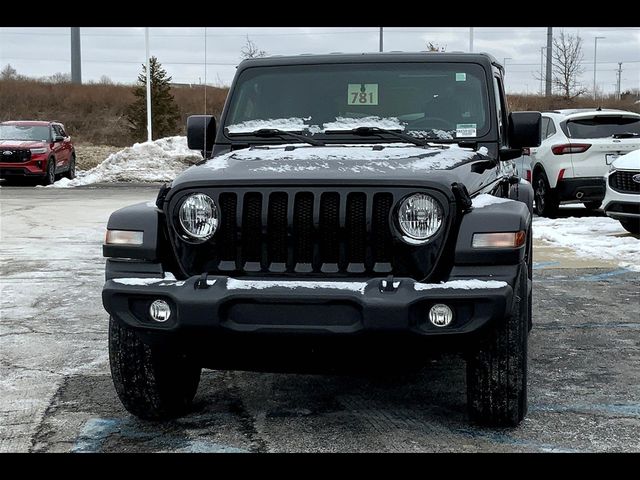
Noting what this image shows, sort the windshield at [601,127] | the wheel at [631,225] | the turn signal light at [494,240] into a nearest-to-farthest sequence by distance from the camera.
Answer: the turn signal light at [494,240]
the wheel at [631,225]
the windshield at [601,127]

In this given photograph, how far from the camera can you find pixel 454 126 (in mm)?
5379

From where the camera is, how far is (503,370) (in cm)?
427

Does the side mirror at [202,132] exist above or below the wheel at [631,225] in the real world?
above

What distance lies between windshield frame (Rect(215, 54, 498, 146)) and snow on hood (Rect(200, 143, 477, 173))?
8 cm

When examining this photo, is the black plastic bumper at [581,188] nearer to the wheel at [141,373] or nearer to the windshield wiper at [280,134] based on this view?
the windshield wiper at [280,134]

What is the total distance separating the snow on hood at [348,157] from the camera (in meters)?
4.36

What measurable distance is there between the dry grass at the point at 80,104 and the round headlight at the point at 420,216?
49.5 metres

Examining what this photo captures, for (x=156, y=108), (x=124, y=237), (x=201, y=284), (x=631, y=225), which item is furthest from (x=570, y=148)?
(x=156, y=108)

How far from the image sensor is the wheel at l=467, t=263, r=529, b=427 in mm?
4234

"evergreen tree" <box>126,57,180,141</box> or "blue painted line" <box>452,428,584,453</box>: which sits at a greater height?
"evergreen tree" <box>126,57,180,141</box>

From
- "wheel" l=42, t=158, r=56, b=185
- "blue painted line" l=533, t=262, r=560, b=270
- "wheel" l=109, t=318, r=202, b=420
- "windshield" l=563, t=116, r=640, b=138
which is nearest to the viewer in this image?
"wheel" l=109, t=318, r=202, b=420

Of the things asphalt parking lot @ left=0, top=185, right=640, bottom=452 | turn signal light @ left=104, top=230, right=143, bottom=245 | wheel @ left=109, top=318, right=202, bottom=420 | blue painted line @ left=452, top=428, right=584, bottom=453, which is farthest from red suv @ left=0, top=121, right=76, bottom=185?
blue painted line @ left=452, top=428, right=584, bottom=453

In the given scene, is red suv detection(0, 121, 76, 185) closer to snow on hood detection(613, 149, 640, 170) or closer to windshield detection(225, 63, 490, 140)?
snow on hood detection(613, 149, 640, 170)

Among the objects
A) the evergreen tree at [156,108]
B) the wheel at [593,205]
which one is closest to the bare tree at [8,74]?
the evergreen tree at [156,108]
